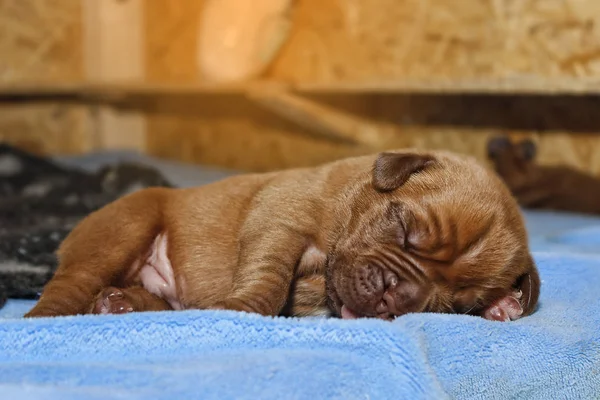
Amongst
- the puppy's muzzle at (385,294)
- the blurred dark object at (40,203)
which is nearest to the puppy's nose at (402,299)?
the puppy's muzzle at (385,294)

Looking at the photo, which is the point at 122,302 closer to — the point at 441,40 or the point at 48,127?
the point at 441,40

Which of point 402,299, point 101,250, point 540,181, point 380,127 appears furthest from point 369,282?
point 380,127

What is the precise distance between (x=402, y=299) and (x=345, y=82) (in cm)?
307

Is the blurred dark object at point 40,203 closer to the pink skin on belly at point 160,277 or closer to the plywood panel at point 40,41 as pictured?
the pink skin on belly at point 160,277

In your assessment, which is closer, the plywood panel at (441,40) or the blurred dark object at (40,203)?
the blurred dark object at (40,203)

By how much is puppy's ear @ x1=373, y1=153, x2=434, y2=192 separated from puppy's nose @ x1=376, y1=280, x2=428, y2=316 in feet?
1.16

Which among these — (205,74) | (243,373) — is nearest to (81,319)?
(243,373)

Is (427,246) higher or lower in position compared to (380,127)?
higher

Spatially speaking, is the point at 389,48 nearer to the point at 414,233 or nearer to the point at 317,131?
the point at 317,131

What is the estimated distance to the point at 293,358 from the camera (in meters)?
1.61

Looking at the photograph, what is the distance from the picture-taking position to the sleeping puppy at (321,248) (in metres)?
2.11

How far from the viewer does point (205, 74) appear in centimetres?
622

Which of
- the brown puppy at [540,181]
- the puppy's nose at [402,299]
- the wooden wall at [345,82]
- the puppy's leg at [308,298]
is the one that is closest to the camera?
the puppy's nose at [402,299]

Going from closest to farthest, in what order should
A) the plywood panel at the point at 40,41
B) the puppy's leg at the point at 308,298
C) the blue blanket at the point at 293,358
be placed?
the blue blanket at the point at 293,358, the puppy's leg at the point at 308,298, the plywood panel at the point at 40,41
